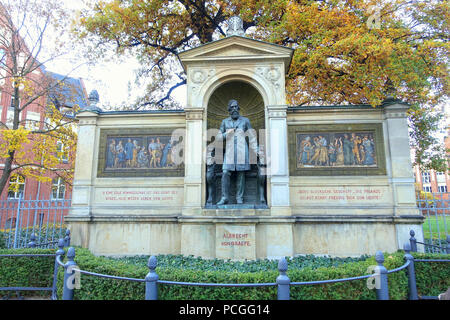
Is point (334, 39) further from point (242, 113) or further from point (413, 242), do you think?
point (413, 242)

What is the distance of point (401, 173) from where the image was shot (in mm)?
9172

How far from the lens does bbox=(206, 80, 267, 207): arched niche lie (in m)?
9.99

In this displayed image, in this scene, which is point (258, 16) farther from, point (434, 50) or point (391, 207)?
point (391, 207)

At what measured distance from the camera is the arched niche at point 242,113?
9992 millimetres

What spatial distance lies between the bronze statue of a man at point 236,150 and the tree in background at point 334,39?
3.87 meters

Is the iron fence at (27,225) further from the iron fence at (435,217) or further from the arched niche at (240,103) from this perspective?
the iron fence at (435,217)

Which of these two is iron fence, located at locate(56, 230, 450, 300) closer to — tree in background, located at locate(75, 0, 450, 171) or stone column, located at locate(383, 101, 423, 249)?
stone column, located at locate(383, 101, 423, 249)

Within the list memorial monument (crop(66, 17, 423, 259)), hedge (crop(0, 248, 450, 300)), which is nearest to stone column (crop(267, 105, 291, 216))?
memorial monument (crop(66, 17, 423, 259))

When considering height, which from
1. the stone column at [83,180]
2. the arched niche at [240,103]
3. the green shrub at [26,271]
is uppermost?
the arched niche at [240,103]

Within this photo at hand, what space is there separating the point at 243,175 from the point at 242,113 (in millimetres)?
2697

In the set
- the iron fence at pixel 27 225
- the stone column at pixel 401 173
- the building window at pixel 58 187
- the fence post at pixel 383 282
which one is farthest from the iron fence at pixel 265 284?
the building window at pixel 58 187

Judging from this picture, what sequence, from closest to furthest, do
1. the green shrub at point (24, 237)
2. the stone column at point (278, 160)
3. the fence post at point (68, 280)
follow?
1. the fence post at point (68, 280)
2. the stone column at point (278, 160)
3. the green shrub at point (24, 237)

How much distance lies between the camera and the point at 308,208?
30.5ft
